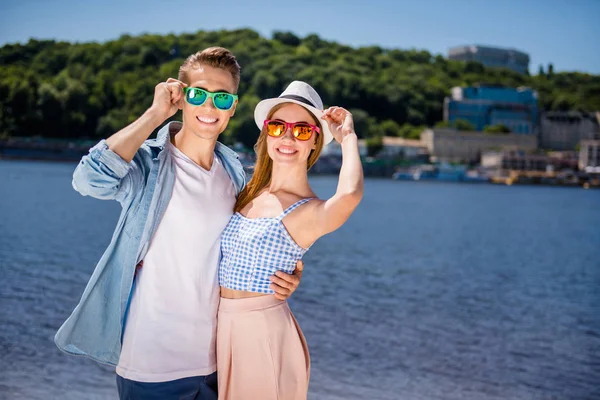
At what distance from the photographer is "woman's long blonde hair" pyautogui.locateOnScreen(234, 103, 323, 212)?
277 cm

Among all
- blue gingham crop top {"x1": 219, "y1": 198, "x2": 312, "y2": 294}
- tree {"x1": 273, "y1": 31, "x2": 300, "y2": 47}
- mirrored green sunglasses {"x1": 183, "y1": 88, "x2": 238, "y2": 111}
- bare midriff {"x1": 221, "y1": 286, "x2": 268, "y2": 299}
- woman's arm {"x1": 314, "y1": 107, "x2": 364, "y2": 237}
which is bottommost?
bare midriff {"x1": 221, "y1": 286, "x2": 268, "y2": 299}

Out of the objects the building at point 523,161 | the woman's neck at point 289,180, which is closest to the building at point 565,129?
the building at point 523,161

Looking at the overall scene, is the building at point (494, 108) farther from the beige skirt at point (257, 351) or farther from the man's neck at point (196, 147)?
the beige skirt at point (257, 351)

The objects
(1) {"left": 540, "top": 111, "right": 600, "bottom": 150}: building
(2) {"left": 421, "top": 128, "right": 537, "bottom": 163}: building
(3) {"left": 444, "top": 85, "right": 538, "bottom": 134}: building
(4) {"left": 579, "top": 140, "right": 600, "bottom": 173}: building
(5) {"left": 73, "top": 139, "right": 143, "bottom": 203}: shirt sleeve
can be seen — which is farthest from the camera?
(1) {"left": 540, "top": 111, "right": 600, "bottom": 150}: building

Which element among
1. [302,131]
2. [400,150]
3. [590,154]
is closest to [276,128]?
[302,131]

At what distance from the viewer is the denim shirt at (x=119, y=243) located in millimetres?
2510

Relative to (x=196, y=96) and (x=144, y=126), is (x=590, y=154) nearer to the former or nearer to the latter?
(x=196, y=96)

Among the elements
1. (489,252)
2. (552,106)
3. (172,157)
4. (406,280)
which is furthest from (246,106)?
(172,157)

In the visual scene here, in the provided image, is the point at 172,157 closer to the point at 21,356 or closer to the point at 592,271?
the point at 21,356

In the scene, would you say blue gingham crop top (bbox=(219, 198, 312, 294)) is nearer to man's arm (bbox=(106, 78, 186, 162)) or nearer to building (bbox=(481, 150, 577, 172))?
man's arm (bbox=(106, 78, 186, 162))

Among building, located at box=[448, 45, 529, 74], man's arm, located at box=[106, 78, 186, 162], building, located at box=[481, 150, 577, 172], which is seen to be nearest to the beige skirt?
man's arm, located at box=[106, 78, 186, 162]

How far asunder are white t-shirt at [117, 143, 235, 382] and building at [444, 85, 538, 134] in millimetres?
111173

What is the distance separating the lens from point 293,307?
11.9 metres

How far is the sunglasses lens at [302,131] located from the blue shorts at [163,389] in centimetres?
81
